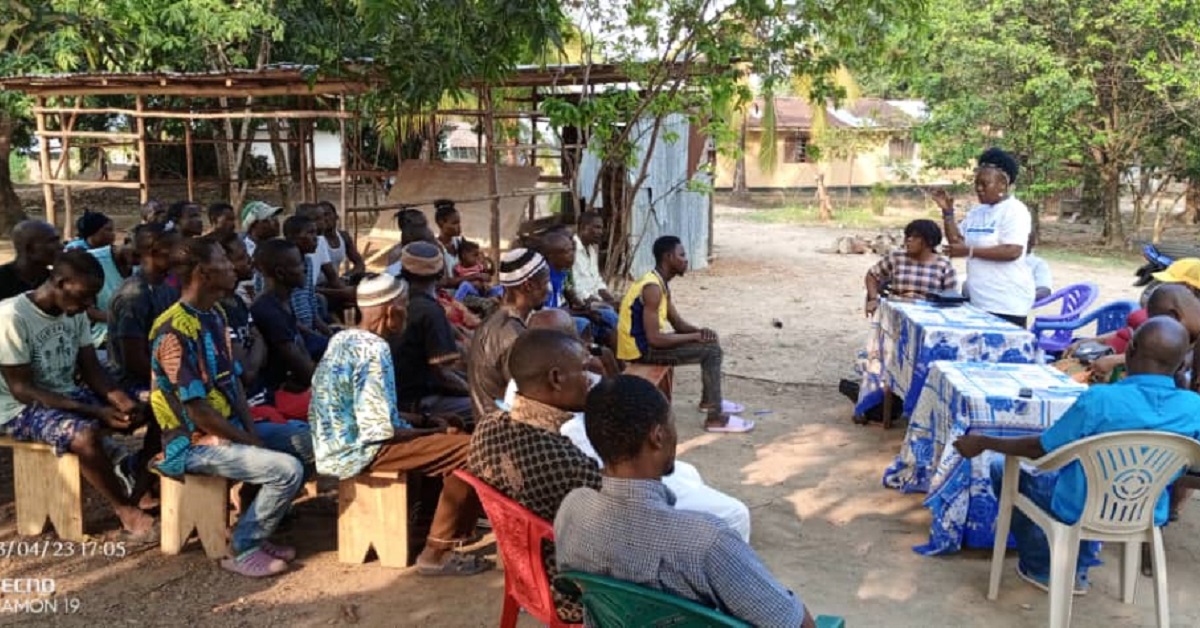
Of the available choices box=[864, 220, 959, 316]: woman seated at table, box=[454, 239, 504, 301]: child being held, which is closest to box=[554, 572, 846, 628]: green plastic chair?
box=[864, 220, 959, 316]: woman seated at table

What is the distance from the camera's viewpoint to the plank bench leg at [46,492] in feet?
14.4

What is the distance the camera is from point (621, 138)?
8.34 meters

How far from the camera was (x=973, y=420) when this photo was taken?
4.20 m

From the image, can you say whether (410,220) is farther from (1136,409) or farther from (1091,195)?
(1091,195)

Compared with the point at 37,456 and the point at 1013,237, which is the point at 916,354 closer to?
the point at 1013,237

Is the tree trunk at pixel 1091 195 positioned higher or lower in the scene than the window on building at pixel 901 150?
lower

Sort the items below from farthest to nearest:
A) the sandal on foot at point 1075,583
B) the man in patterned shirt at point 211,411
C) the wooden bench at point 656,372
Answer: the wooden bench at point 656,372
the sandal on foot at point 1075,583
the man in patterned shirt at point 211,411

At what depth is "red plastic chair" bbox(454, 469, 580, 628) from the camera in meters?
2.89

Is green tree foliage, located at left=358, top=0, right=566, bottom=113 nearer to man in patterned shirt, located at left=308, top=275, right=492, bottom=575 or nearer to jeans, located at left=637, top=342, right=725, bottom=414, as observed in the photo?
jeans, located at left=637, top=342, right=725, bottom=414

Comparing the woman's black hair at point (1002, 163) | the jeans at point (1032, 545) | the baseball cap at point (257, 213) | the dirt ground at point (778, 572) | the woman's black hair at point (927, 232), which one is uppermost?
the woman's black hair at point (1002, 163)

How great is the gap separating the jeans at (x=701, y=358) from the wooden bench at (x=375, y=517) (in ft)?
8.39

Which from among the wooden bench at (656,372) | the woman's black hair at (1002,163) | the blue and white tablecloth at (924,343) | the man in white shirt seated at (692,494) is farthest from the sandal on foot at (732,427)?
the man in white shirt seated at (692,494)

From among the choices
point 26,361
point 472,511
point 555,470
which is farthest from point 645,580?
point 26,361

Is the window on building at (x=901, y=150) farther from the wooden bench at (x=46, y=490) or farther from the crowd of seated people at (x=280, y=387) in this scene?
the wooden bench at (x=46, y=490)
